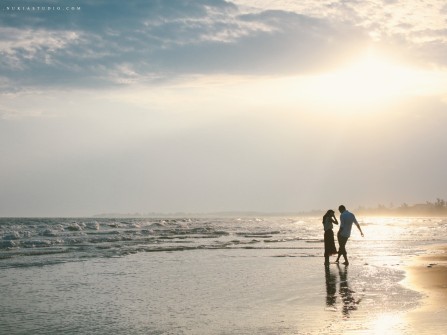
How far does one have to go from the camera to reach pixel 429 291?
13.3m

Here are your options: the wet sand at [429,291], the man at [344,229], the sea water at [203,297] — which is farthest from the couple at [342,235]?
the wet sand at [429,291]

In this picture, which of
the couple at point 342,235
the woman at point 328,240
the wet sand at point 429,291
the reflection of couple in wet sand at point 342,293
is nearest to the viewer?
the wet sand at point 429,291

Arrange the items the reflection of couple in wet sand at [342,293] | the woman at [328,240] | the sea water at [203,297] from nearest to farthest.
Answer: the sea water at [203,297] → the reflection of couple in wet sand at [342,293] → the woman at [328,240]

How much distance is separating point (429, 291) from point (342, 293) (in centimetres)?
249

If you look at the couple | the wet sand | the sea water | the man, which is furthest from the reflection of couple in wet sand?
the man

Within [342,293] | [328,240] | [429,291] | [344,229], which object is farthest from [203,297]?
[344,229]

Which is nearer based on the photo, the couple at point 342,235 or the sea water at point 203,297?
the sea water at point 203,297

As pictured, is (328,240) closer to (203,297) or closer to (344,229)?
(344,229)

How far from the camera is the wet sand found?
904 centimetres

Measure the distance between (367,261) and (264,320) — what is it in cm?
1323

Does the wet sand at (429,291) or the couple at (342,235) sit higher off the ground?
the couple at (342,235)

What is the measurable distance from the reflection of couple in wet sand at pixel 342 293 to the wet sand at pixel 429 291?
126 cm

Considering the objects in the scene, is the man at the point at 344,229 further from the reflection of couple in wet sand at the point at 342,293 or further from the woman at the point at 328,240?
the reflection of couple in wet sand at the point at 342,293

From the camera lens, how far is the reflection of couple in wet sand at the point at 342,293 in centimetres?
1083
